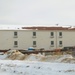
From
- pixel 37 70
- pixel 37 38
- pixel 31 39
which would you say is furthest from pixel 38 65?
pixel 37 38

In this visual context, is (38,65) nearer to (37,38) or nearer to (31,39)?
(31,39)

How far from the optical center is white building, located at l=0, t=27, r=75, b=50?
5800 cm

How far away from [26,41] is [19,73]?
136 feet

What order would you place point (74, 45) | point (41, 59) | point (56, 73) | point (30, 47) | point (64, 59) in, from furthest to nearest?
point (74, 45) → point (30, 47) → point (41, 59) → point (64, 59) → point (56, 73)

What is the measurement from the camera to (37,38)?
59.0 m

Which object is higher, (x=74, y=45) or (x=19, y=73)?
(x=19, y=73)

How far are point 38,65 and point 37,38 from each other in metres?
36.8

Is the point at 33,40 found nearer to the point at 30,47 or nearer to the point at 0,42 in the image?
the point at 30,47

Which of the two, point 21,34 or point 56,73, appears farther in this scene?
point 21,34

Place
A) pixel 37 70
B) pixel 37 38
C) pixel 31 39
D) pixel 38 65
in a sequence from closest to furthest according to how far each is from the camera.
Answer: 1. pixel 37 70
2. pixel 38 65
3. pixel 31 39
4. pixel 37 38

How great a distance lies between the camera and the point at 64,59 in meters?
28.9

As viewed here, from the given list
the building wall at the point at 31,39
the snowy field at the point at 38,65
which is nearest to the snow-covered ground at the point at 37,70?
the snowy field at the point at 38,65

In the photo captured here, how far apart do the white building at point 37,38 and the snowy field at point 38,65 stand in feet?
71.0

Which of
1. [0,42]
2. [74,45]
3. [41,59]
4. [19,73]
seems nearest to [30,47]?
[0,42]
